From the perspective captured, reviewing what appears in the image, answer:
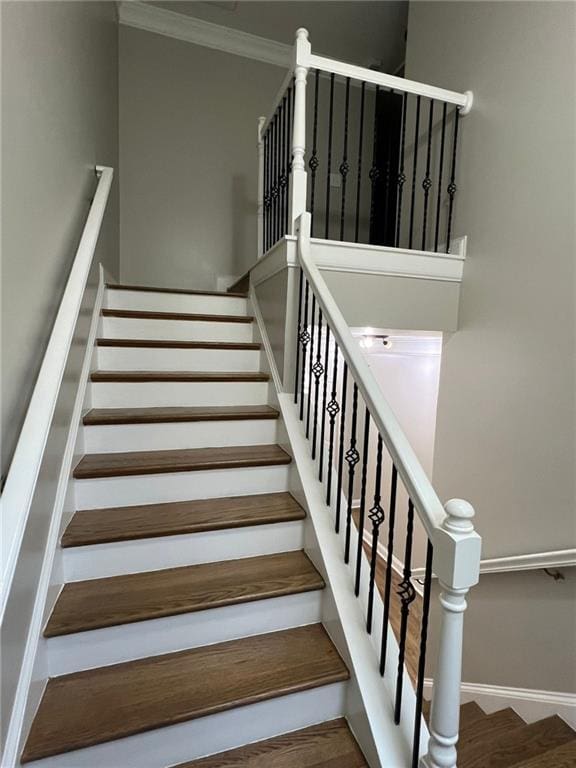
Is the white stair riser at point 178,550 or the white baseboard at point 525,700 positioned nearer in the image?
the white stair riser at point 178,550

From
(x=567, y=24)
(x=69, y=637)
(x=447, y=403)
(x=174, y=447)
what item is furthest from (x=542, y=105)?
(x=69, y=637)

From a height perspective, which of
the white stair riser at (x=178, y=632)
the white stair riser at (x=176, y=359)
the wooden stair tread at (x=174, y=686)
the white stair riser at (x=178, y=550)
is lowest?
the wooden stair tread at (x=174, y=686)

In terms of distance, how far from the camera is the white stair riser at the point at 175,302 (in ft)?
9.09

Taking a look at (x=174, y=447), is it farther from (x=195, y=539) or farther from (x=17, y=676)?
(x=17, y=676)

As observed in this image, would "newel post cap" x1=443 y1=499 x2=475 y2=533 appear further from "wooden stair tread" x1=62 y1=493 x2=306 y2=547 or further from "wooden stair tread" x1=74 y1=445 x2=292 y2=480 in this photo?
"wooden stair tread" x1=74 y1=445 x2=292 y2=480

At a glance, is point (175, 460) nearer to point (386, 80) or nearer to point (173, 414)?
point (173, 414)

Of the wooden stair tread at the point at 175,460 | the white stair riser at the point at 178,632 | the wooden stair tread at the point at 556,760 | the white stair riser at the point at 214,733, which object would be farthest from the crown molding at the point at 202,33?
the wooden stair tread at the point at 556,760

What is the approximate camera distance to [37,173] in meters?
1.37

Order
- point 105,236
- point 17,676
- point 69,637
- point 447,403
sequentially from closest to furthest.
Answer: point 17,676, point 69,637, point 447,403, point 105,236

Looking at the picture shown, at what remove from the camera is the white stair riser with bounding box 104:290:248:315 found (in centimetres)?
277

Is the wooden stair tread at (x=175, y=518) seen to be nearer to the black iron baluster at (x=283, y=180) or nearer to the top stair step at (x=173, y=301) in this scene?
the top stair step at (x=173, y=301)

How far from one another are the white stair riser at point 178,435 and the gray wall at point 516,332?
4.13ft

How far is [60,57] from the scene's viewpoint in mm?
1644

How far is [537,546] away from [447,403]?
98cm
